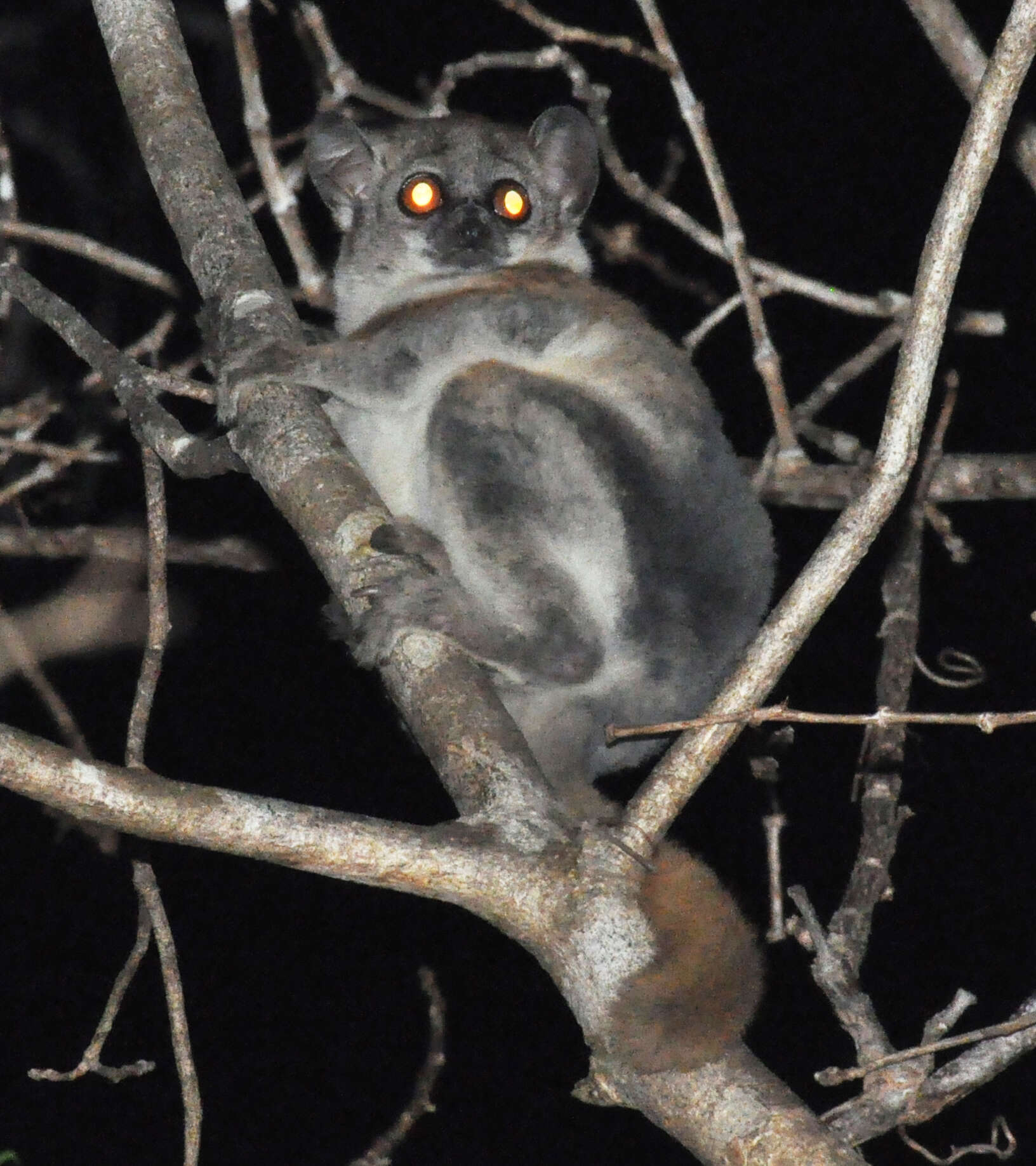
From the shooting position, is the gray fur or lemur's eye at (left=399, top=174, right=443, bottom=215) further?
lemur's eye at (left=399, top=174, right=443, bottom=215)

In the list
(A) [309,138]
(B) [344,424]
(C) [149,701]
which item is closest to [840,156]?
(A) [309,138]

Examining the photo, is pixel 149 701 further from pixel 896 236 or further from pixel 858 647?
pixel 896 236

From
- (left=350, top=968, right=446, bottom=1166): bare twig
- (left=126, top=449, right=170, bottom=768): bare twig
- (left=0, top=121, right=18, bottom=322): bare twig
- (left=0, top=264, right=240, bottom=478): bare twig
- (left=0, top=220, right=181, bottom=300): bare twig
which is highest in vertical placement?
(left=0, top=121, right=18, bottom=322): bare twig

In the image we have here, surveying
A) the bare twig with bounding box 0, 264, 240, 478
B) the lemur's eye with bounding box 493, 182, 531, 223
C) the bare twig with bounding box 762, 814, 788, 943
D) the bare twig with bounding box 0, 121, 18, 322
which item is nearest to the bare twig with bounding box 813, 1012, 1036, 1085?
the bare twig with bounding box 762, 814, 788, 943

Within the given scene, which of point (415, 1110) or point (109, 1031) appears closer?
point (109, 1031)

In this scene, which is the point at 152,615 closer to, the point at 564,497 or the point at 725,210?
the point at 564,497

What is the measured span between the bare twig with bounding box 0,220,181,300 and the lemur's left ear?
1.28m

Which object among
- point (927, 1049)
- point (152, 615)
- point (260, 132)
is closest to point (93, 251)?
point (260, 132)

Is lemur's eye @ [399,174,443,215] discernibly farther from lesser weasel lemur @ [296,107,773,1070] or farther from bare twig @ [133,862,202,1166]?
bare twig @ [133,862,202,1166]

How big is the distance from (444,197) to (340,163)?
1.43ft

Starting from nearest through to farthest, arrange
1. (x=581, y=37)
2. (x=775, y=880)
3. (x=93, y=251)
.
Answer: (x=775, y=880) < (x=581, y=37) < (x=93, y=251)

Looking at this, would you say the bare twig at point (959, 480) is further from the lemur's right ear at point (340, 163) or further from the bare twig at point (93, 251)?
the bare twig at point (93, 251)

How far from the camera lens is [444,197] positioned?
14.8ft

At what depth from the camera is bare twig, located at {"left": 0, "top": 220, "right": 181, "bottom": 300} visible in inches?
175
